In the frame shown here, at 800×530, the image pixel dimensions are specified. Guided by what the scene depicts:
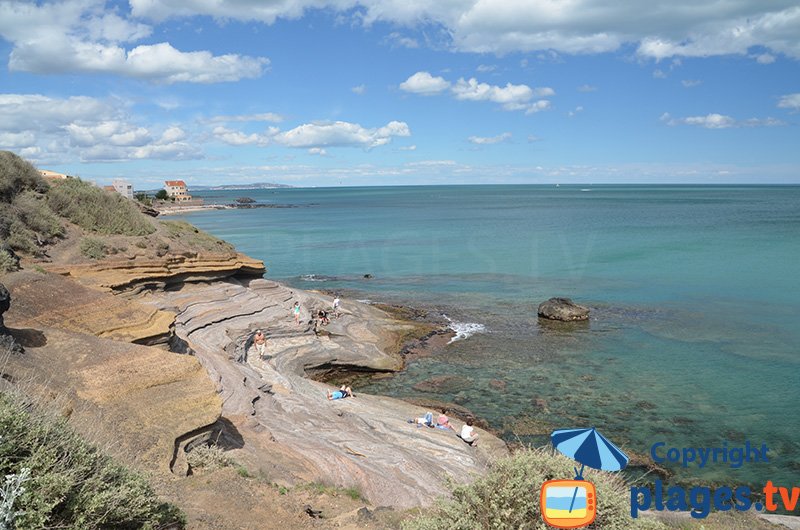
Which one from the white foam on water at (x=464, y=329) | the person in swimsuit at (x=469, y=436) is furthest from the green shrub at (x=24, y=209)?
the white foam on water at (x=464, y=329)

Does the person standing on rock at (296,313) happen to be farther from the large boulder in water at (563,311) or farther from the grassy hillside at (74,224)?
the large boulder in water at (563,311)

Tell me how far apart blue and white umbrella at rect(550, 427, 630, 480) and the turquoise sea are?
1100cm

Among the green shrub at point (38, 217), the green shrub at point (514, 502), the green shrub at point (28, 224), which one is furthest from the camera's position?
the green shrub at point (38, 217)

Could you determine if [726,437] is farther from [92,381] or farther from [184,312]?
[184,312]

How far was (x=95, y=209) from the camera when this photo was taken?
2942 cm

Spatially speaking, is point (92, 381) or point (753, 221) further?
point (753, 221)

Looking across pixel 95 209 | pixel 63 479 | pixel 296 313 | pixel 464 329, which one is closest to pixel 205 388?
pixel 63 479

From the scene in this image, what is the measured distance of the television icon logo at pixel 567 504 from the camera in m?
6.67

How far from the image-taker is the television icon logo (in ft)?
21.9

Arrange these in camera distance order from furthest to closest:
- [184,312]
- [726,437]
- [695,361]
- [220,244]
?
[220,244], [695,361], [184,312], [726,437]

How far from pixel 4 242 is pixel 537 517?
74.4 ft

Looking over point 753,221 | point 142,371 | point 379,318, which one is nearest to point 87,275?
point 142,371

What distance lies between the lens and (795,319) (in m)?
35.1

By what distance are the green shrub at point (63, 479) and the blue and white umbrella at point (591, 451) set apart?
604 cm
